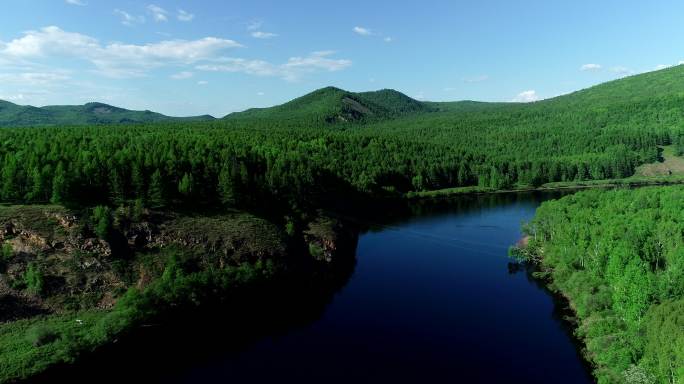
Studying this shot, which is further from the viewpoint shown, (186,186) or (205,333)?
(186,186)

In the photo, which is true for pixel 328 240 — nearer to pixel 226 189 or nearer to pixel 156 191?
pixel 226 189

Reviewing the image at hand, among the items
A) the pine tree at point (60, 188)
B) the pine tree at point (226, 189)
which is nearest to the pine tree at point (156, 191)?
the pine tree at point (226, 189)

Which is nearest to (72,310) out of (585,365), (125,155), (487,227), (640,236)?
(125,155)

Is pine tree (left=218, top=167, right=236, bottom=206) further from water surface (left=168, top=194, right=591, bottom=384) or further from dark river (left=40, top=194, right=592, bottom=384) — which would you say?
water surface (left=168, top=194, right=591, bottom=384)

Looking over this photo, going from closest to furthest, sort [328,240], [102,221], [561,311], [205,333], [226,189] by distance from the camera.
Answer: [205,333], [561,311], [102,221], [226,189], [328,240]

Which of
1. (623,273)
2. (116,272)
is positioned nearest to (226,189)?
(116,272)

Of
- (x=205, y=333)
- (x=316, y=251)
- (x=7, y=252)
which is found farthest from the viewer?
(x=316, y=251)

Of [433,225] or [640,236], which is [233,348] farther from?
[433,225]

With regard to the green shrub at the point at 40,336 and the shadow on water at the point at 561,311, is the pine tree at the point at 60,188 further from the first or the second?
the shadow on water at the point at 561,311
